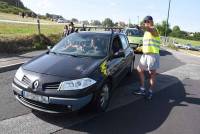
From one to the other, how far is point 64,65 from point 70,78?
0.57m

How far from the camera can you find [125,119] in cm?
592

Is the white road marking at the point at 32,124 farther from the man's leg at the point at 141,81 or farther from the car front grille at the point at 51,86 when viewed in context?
the man's leg at the point at 141,81

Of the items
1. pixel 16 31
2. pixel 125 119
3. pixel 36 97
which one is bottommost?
pixel 125 119

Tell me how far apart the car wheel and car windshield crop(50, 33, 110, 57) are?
0.82 metres

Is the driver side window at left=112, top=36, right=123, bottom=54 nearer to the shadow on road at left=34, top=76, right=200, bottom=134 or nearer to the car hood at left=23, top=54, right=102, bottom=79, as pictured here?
the car hood at left=23, top=54, right=102, bottom=79

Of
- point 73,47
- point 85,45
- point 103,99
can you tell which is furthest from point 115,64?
point 103,99

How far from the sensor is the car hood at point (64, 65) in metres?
5.50

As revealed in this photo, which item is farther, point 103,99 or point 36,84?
point 103,99

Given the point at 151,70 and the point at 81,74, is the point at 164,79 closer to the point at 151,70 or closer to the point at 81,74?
the point at 151,70

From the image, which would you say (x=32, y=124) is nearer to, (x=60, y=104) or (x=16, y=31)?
(x=60, y=104)

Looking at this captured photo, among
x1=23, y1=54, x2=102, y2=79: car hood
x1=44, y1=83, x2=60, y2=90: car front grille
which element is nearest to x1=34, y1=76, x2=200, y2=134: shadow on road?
x1=44, y1=83, x2=60, y2=90: car front grille

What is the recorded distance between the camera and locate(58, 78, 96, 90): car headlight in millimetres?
5230

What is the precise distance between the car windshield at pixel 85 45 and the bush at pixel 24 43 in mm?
7028

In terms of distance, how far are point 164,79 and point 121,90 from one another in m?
2.66
